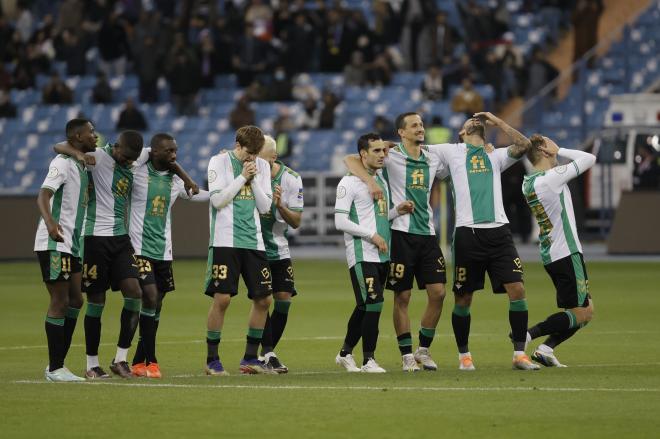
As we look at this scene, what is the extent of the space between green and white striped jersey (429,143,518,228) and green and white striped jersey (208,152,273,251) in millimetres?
1701

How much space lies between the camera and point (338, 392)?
38.7 ft

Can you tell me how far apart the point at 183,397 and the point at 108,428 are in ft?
4.84

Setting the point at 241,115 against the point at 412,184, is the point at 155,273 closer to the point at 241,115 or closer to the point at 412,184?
the point at 412,184

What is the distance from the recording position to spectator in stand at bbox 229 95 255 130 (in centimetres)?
3794

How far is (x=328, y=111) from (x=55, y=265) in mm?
25854

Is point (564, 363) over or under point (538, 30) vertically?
under

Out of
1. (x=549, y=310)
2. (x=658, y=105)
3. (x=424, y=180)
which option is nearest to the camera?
(x=424, y=180)

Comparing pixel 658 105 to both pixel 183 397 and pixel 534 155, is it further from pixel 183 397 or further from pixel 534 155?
pixel 183 397

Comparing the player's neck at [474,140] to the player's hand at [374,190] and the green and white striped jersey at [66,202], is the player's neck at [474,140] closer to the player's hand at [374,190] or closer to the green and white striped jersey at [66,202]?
the player's hand at [374,190]

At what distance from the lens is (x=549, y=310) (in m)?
20.2

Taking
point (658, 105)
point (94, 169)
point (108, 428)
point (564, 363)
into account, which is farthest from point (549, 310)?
point (658, 105)

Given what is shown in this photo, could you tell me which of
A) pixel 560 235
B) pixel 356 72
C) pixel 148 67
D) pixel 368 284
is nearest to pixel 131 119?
pixel 148 67

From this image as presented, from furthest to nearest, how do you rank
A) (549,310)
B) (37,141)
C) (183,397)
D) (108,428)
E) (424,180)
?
(37,141)
(549,310)
(424,180)
(183,397)
(108,428)

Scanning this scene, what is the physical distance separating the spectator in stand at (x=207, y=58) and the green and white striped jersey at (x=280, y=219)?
2591cm
